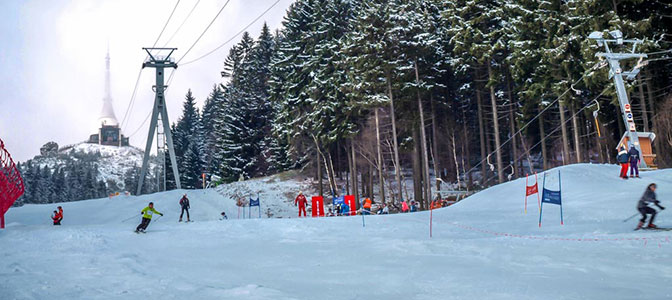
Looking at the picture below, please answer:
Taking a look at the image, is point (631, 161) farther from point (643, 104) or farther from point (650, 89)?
point (650, 89)

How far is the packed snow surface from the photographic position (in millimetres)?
8133

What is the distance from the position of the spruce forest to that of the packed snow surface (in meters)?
9.68

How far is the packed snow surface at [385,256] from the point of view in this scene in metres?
8.13

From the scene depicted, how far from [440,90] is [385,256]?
29.7 m

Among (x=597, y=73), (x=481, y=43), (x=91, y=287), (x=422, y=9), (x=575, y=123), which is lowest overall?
(x=91, y=287)

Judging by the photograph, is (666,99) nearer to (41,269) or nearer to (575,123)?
(575,123)

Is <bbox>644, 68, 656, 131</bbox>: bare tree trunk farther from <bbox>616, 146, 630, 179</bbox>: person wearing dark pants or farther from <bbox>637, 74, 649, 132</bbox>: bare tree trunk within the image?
<bbox>616, 146, 630, 179</bbox>: person wearing dark pants

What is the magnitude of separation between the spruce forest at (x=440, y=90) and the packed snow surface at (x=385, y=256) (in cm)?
968

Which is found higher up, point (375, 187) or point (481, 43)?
point (481, 43)

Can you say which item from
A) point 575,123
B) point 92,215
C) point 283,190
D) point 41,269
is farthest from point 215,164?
point 41,269

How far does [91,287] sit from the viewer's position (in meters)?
8.34

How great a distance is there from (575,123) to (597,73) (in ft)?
16.9

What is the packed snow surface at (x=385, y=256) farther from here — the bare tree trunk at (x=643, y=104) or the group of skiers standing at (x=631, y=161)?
the bare tree trunk at (x=643, y=104)

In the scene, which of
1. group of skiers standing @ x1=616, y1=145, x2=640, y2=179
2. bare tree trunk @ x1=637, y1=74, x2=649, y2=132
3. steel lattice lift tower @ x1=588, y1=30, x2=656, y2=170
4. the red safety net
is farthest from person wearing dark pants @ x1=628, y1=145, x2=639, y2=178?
the red safety net
